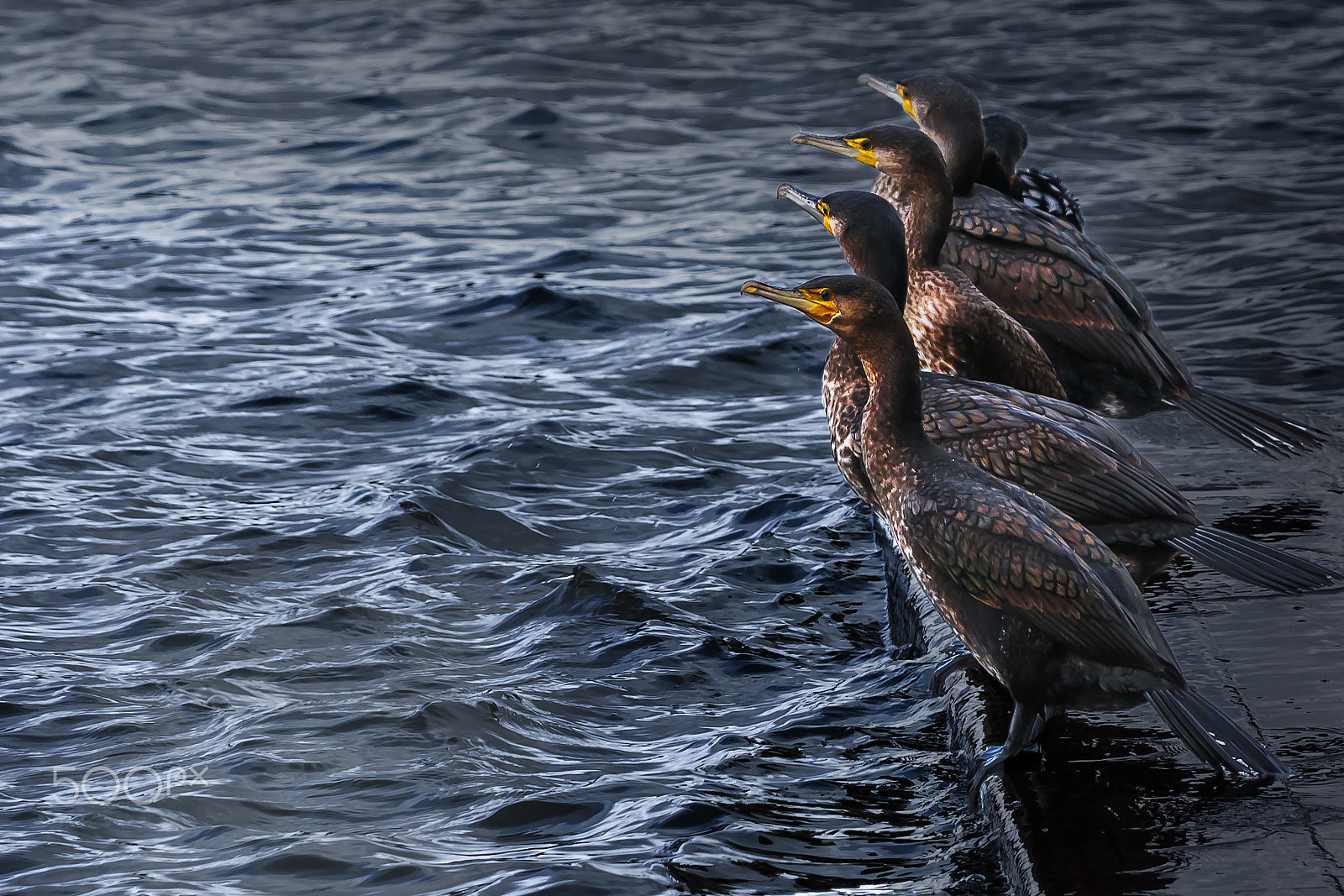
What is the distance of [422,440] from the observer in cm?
805

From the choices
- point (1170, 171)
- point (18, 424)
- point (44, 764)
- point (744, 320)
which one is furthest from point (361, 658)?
point (1170, 171)

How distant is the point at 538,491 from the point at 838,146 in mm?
2334

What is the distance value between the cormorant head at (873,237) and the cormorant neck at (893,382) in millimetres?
896

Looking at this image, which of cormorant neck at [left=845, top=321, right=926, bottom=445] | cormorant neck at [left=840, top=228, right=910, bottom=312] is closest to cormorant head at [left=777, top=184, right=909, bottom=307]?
cormorant neck at [left=840, top=228, right=910, bottom=312]

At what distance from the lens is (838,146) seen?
6.10 meters

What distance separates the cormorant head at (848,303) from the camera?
442 cm

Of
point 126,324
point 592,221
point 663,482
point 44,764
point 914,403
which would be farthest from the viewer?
point 592,221

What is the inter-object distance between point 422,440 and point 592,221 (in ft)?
14.2

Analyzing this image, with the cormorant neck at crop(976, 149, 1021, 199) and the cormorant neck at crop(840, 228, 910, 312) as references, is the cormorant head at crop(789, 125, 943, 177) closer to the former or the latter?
the cormorant neck at crop(840, 228, 910, 312)

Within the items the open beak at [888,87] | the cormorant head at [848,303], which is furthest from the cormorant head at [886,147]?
the cormorant head at [848,303]

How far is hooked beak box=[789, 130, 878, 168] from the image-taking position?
19.7 feet

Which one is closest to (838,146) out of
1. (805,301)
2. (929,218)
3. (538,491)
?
(929,218)

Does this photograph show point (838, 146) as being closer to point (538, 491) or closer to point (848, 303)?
point (848, 303)

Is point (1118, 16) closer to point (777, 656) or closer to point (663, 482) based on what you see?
point (663, 482)
